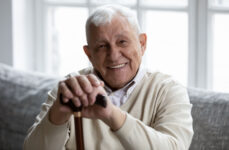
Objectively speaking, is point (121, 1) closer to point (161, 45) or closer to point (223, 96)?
point (161, 45)

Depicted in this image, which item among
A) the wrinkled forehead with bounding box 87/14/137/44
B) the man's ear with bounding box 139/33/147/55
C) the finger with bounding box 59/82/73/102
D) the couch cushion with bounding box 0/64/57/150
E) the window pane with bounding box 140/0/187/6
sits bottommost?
the couch cushion with bounding box 0/64/57/150

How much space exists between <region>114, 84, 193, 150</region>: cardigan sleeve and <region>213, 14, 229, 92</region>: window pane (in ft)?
2.47

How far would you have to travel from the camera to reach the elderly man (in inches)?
65.5

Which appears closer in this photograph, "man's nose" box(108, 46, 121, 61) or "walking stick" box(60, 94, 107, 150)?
"walking stick" box(60, 94, 107, 150)

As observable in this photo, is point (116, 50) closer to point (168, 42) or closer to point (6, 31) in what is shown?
point (168, 42)

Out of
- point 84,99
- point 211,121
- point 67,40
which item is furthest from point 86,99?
point 67,40

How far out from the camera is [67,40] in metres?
3.34

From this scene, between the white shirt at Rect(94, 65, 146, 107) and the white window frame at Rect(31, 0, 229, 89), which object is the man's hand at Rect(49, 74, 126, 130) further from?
the white window frame at Rect(31, 0, 229, 89)

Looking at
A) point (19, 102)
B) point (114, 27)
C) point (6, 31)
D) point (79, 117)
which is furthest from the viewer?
point (6, 31)

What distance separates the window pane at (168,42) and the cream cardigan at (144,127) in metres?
0.81

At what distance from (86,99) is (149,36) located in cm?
154

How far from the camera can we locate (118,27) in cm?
186

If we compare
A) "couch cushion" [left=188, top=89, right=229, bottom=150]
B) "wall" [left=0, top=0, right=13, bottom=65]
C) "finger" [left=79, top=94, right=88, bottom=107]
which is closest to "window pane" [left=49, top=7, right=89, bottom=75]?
"wall" [left=0, top=0, right=13, bottom=65]

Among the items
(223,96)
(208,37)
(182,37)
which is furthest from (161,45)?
(223,96)
